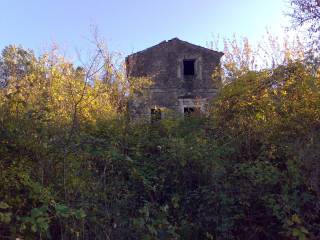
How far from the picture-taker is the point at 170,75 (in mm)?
25438

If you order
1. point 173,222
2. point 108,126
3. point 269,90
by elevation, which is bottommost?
point 173,222

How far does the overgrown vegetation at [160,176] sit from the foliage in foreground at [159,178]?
0.01 metres

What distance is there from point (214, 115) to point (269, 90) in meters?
1.15

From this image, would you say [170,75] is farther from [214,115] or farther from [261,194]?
[261,194]

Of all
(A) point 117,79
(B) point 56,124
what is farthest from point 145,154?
(A) point 117,79

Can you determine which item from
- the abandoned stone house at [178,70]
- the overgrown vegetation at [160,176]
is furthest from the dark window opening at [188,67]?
the overgrown vegetation at [160,176]

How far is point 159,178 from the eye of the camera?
22.3 ft

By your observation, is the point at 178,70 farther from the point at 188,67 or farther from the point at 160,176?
the point at 160,176

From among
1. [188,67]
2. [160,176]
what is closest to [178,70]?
[188,67]

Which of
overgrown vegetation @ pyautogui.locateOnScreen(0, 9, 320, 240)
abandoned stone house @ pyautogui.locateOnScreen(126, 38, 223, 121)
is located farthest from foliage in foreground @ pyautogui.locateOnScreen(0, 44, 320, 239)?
abandoned stone house @ pyautogui.locateOnScreen(126, 38, 223, 121)

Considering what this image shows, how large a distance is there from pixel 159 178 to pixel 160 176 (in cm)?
3

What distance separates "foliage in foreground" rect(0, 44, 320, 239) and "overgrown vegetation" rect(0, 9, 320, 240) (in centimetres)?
1

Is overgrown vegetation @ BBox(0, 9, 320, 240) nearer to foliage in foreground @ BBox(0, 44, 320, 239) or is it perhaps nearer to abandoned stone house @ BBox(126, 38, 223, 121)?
foliage in foreground @ BBox(0, 44, 320, 239)

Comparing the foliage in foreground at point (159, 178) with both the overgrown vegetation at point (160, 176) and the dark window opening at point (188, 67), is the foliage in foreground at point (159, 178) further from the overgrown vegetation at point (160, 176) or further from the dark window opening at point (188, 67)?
the dark window opening at point (188, 67)
